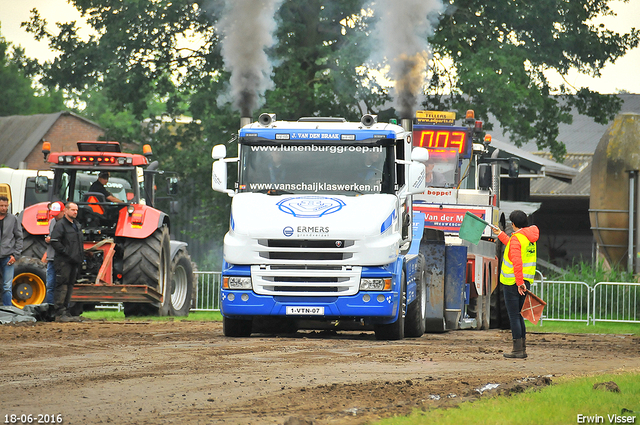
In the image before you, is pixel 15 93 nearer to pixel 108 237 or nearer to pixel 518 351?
pixel 108 237

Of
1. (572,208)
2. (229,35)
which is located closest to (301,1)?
(229,35)

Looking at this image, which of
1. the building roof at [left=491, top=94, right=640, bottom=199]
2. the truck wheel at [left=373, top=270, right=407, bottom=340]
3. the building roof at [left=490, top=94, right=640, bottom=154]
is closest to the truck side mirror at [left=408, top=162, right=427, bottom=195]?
the truck wheel at [left=373, top=270, right=407, bottom=340]

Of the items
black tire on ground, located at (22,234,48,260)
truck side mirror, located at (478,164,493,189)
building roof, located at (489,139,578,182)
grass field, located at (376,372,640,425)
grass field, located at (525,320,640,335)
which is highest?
building roof, located at (489,139,578,182)

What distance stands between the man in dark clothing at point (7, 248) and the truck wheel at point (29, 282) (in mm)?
800

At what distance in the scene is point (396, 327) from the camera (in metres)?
14.1

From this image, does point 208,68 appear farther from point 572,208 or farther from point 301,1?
point 572,208

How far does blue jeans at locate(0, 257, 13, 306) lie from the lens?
16.3 metres

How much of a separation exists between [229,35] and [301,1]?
712cm

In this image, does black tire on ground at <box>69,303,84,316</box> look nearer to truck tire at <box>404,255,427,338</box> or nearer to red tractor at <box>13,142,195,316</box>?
red tractor at <box>13,142,195,316</box>

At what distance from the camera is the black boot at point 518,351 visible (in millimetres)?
12164

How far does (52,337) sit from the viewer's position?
44.4ft

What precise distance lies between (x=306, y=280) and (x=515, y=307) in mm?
2708

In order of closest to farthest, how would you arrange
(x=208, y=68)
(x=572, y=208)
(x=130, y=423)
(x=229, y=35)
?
1. (x=130, y=423)
2. (x=229, y=35)
3. (x=208, y=68)
4. (x=572, y=208)

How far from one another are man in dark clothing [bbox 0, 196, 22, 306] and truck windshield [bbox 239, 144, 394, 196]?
4605mm
